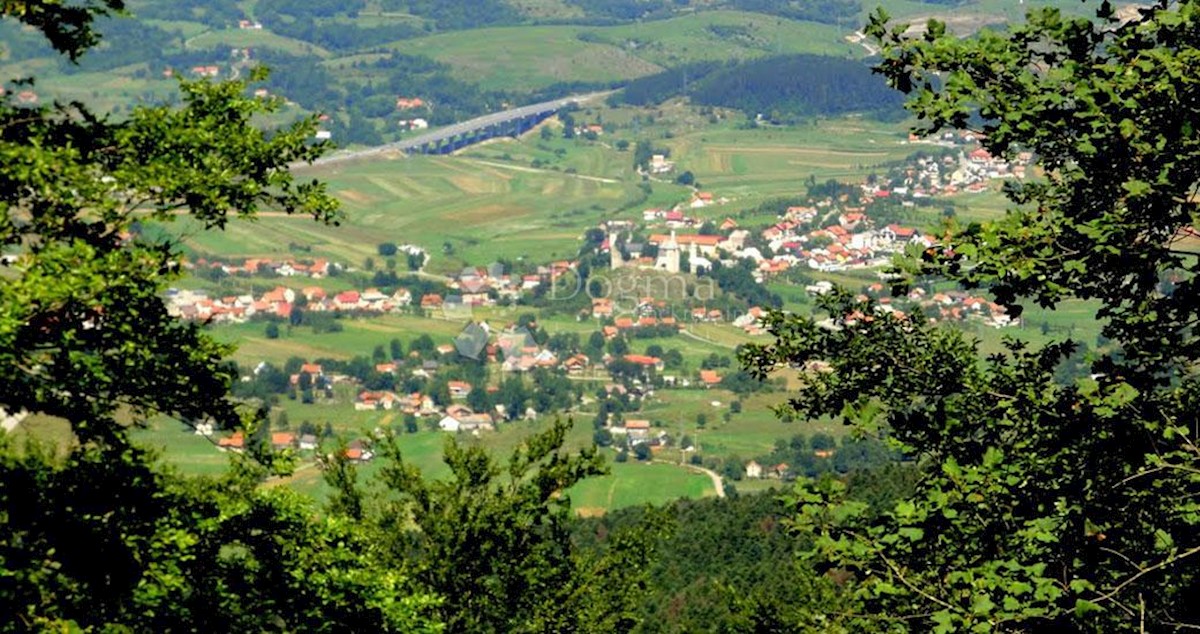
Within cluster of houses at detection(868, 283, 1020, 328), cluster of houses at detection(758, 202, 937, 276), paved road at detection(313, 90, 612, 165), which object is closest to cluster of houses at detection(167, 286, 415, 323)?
cluster of houses at detection(758, 202, 937, 276)

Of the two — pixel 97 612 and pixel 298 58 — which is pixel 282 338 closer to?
pixel 97 612

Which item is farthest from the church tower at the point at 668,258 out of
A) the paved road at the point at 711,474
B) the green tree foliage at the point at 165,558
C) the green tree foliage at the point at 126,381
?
the green tree foliage at the point at 126,381

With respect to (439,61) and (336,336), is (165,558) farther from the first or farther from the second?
(439,61)

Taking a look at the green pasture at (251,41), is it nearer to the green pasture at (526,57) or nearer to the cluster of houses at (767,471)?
the green pasture at (526,57)

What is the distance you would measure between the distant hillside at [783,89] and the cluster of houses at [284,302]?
73327mm

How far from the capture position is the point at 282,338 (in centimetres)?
7712

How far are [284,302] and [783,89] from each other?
85029 mm

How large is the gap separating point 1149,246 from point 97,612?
528 cm

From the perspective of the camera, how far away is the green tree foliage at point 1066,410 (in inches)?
259

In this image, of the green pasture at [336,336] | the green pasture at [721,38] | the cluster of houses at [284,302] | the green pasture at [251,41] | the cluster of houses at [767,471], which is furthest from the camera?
the green pasture at [721,38]

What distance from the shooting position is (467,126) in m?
143

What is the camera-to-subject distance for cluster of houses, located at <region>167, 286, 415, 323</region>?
79375 mm

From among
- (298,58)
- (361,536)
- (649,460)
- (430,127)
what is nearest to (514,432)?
(649,460)

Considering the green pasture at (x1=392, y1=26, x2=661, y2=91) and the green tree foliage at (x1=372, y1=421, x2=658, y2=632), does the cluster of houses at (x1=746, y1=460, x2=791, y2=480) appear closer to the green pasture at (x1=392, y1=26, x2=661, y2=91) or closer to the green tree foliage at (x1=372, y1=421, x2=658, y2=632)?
the green tree foliage at (x1=372, y1=421, x2=658, y2=632)
